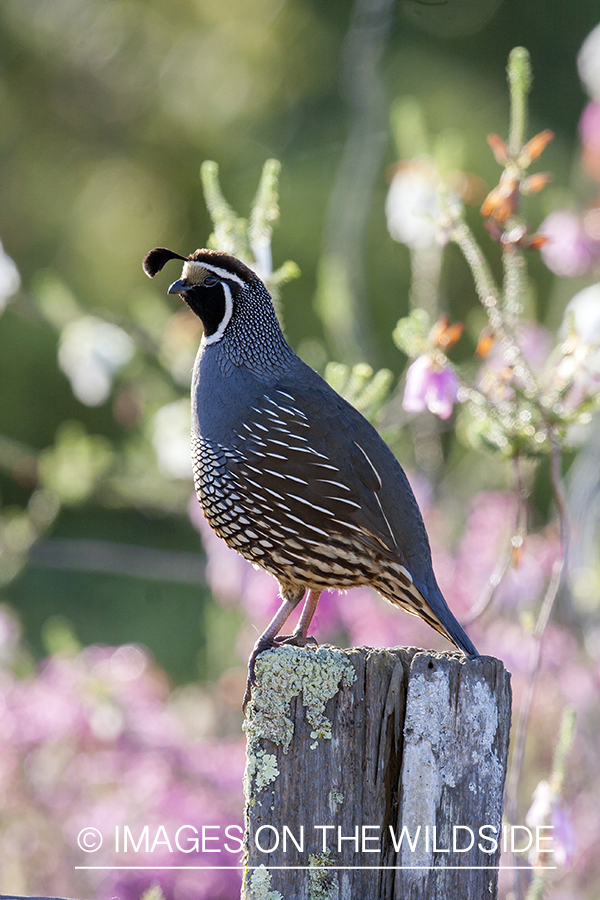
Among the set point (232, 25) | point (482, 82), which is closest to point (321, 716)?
point (482, 82)

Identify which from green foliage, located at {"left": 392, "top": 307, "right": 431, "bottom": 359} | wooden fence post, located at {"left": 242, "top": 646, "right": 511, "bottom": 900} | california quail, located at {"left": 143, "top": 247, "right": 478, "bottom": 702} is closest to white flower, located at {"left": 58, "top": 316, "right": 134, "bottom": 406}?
california quail, located at {"left": 143, "top": 247, "right": 478, "bottom": 702}

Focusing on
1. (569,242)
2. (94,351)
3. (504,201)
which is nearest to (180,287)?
(504,201)

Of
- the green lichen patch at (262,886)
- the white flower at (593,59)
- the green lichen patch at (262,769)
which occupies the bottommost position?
the green lichen patch at (262,886)

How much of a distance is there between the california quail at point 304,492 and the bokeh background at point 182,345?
2.35ft

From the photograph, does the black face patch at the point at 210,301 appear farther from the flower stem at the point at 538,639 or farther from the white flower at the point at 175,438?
the white flower at the point at 175,438

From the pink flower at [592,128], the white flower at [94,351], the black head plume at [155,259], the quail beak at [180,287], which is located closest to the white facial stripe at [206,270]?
the quail beak at [180,287]

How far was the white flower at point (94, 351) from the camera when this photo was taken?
3.60 meters

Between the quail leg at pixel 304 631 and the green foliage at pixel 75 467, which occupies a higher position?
the green foliage at pixel 75 467

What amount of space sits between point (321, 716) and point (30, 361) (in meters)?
9.75

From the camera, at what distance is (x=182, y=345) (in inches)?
140

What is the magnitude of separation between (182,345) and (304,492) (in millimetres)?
1478

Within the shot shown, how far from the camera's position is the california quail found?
86.7 inches

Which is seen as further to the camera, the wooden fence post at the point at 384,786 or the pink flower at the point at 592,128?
the pink flower at the point at 592,128

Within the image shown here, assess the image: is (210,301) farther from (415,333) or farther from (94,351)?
(94,351)
